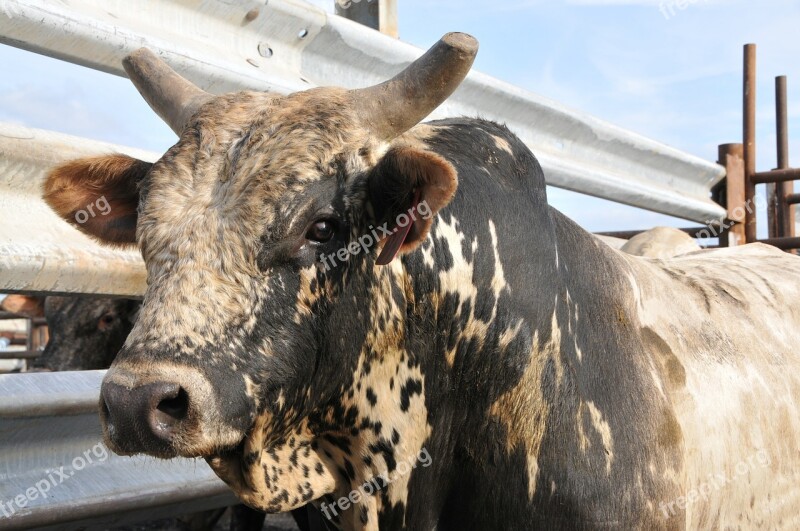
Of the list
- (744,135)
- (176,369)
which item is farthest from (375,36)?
(744,135)

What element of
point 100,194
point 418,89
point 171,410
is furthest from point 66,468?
point 418,89

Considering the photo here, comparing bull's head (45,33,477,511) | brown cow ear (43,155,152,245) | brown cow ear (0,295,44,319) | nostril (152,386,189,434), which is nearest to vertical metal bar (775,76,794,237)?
bull's head (45,33,477,511)

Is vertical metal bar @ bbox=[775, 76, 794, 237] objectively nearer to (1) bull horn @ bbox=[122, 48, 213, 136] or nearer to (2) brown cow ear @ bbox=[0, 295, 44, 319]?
(1) bull horn @ bbox=[122, 48, 213, 136]

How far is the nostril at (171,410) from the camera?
214 centimetres

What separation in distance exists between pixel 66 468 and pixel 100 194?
0.90m

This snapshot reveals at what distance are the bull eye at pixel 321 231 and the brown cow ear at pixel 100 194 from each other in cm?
81

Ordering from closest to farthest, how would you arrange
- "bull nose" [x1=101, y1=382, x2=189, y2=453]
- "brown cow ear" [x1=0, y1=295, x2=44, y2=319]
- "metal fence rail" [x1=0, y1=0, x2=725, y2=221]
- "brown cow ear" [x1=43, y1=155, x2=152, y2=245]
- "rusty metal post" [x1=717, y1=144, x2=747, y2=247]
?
"bull nose" [x1=101, y1=382, x2=189, y2=453] < "brown cow ear" [x1=43, y1=155, x2=152, y2=245] < "metal fence rail" [x1=0, y1=0, x2=725, y2=221] < "rusty metal post" [x1=717, y1=144, x2=747, y2=247] < "brown cow ear" [x1=0, y1=295, x2=44, y2=319]

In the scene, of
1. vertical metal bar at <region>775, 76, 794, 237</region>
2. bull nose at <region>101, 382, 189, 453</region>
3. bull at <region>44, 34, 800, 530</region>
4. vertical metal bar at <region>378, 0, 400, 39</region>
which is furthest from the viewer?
vertical metal bar at <region>775, 76, 794, 237</region>

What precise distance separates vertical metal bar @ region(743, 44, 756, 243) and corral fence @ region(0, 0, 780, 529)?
3352 millimetres

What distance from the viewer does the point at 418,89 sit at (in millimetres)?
2670

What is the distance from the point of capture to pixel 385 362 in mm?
2717

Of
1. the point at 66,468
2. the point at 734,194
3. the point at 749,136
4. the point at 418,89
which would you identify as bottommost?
the point at 66,468

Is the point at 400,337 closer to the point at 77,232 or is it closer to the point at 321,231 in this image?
the point at 321,231

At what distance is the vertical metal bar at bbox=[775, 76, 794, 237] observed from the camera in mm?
6836
